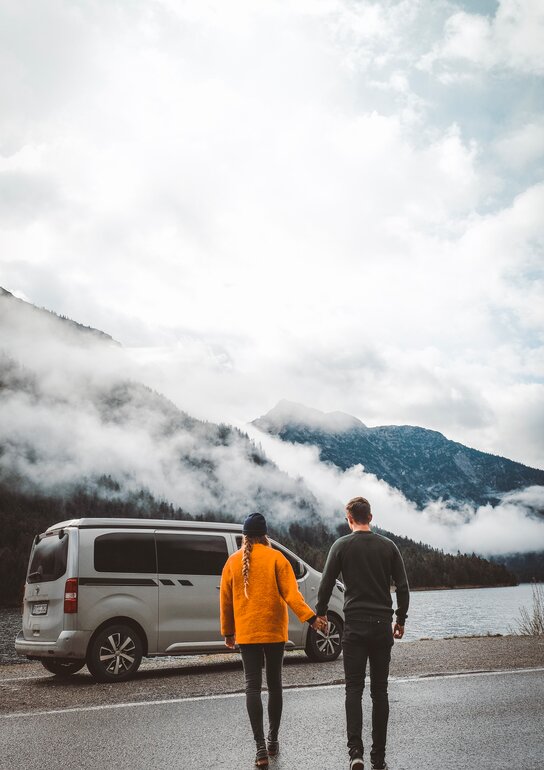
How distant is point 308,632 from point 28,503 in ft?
646

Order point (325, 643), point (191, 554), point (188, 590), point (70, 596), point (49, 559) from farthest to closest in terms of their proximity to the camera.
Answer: point (325, 643) < point (191, 554) < point (188, 590) < point (49, 559) < point (70, 596)

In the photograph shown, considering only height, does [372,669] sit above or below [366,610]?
below

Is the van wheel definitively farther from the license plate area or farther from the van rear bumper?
the license plate area

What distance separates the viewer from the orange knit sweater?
5504 mm

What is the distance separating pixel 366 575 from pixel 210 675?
250 inches

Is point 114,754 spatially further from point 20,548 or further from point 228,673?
point 20,548

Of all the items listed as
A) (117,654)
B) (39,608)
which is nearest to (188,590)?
(117,654)

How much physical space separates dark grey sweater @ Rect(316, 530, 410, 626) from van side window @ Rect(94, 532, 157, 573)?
6044 mm

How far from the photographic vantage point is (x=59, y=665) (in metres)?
11.1

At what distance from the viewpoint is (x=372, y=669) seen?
5.23 metres

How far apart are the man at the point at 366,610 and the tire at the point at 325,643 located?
698cm

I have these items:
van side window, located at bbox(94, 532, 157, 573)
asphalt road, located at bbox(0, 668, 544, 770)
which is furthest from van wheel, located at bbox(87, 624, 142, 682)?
asphalt road, located at bbox(0, 668, 544, 770)

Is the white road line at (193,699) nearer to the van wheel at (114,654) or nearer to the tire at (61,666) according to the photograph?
the van wheel at (114,654)

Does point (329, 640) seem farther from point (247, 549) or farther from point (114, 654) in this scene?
point (247, 549)
